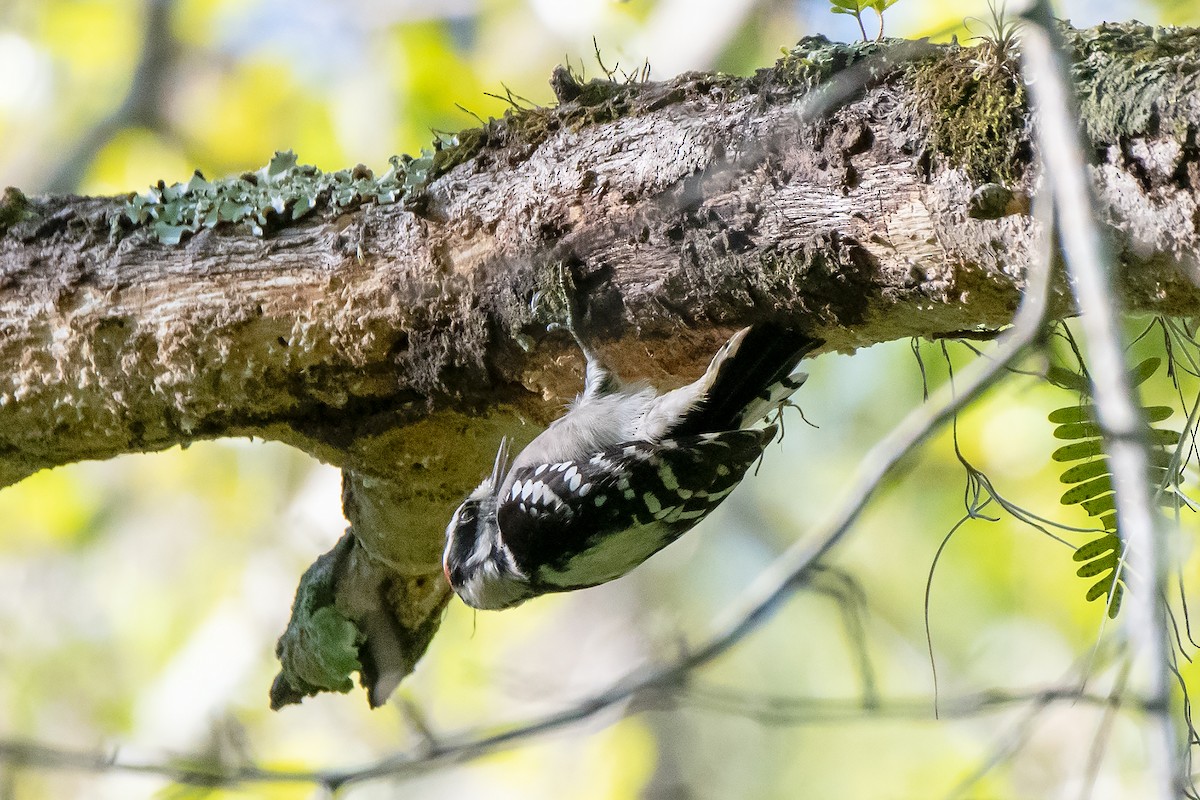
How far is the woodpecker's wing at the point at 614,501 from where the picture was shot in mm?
2354

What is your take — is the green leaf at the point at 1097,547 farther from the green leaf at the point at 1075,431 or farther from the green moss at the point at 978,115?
the green moss at the point at 978,115

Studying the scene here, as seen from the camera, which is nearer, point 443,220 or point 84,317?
point 443,220

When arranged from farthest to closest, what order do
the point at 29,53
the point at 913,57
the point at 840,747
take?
the point at 840,747
the point at 29,53
the point at 913,57

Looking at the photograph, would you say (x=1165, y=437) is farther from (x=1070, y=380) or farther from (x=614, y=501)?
(x=614, y=501)

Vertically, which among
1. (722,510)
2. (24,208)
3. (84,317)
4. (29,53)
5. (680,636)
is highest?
(29,53)

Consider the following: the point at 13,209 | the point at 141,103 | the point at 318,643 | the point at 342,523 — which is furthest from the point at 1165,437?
the point at 141,103

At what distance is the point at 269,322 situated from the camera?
2.41 metres

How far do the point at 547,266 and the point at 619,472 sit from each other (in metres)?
0.59

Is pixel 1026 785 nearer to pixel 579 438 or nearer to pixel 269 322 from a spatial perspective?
pixel 579 438

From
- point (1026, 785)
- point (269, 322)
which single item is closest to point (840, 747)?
point (1026, 785)

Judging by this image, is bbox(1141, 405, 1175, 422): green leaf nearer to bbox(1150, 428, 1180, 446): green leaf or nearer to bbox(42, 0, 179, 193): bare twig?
bbox(1150, 428, 1180, 446): green leaf

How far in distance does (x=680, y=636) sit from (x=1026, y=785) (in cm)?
456

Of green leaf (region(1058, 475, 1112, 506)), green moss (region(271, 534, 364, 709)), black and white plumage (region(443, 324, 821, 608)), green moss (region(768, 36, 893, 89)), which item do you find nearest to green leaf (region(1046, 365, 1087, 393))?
green leaf (region(1058, 475, 1112, 506))

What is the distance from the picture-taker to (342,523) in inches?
202
